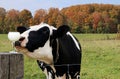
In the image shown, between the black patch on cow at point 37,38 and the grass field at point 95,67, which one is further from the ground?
the black patch on cow at point 37,38

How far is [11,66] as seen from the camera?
363cm

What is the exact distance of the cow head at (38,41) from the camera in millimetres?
4012

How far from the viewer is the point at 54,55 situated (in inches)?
181

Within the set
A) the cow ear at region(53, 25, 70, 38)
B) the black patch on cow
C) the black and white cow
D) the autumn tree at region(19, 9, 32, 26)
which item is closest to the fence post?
the black and white cow

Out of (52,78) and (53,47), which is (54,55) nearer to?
(53,47)

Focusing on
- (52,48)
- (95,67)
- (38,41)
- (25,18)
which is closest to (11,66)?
(38,41)

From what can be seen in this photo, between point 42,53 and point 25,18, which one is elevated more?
point 42,53

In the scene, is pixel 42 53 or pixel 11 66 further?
pixel 42 53

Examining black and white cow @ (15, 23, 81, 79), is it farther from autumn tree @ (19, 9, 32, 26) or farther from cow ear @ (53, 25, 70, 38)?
autumn tree @ (19, 9, 32, 26)

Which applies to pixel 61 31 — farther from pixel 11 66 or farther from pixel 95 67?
pixel 95 67

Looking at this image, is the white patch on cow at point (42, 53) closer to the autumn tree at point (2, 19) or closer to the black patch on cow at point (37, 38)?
the black patch on cow at point (37, 38)

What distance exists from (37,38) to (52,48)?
0.36 metres

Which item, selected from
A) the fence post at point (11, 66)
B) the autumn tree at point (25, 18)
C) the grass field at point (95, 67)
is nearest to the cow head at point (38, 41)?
the fence post at point (11, 66)

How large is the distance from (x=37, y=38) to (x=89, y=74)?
8.32m
